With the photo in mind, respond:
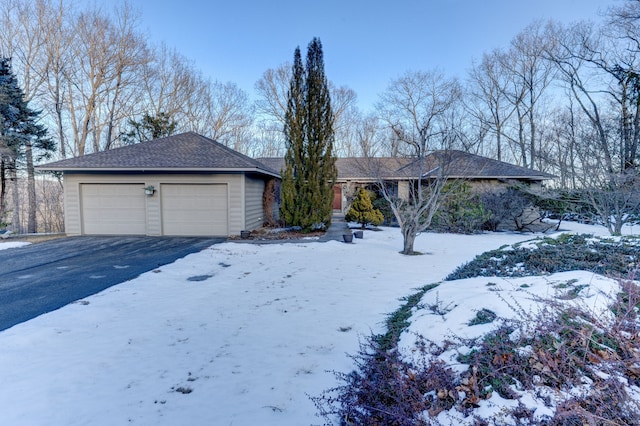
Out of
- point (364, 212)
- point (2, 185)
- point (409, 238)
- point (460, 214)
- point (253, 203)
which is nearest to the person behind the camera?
point (409, 238)

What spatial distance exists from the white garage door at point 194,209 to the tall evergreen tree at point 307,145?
2120 millimetres

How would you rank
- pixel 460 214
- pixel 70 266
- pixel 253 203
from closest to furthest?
pixel 70 266 → pixel 253 203 → pixel 460 214

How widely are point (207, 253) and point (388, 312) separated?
502cm

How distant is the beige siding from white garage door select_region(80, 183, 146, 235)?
Result: 3.34 meters

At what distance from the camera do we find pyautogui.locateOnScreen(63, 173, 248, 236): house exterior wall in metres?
9.85

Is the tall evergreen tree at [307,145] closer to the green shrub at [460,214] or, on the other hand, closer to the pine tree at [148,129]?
the green shrub at [460,214]

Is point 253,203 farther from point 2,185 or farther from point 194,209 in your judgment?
point 2,185

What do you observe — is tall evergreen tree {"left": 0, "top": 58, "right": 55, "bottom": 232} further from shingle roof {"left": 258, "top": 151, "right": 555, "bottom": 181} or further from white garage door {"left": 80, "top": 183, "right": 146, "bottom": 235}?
shingle roof {"left": 258, "top": 151, "right": 555, "bottom": 181}

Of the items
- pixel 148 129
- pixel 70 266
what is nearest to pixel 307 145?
pixel 70 266

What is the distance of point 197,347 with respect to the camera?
299 centimetres

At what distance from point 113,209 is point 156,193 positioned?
1.59 m

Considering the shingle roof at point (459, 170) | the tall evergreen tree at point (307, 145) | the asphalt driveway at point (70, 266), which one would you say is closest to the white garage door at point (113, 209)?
the asphalt driveway at point (70, 266)

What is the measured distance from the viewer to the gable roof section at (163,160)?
9.45m

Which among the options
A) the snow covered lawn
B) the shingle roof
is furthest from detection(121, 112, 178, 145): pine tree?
the snow covered lawn
